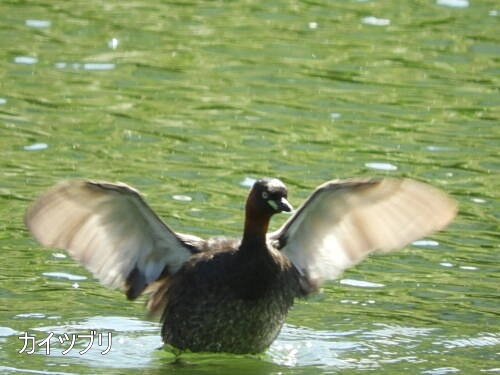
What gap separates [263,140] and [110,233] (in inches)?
195

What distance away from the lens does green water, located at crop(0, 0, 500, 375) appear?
11055 mm

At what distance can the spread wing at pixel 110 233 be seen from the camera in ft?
32.7

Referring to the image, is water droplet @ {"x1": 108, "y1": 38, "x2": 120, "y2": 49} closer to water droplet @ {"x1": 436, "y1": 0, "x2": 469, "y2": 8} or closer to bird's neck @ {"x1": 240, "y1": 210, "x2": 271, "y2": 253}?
water droplet @ {"x1": 436, "y1": 0, "x2": 469, "y2": 8}

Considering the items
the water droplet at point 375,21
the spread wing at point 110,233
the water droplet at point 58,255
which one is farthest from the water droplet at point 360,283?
the water droplet at point 375,21

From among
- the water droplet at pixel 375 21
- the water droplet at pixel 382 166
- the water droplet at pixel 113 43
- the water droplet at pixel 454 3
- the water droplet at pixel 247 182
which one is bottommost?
the water droplet at pixel 247 182

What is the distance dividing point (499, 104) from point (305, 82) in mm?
2121

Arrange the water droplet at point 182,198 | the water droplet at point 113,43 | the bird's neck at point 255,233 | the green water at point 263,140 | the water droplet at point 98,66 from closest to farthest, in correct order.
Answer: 1. the bird's neck at point 255,233
2. the green water at point 263,140
3. the water droplet at point 182,198
4. the water droplet at point 98,66
5. the water droplet at point 113,43

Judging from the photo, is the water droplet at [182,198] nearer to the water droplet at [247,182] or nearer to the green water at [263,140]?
the green water at [263,140]

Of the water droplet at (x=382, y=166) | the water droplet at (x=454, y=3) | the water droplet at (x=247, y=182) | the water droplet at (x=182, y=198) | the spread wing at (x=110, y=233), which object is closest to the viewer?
the spread wing at (x=110, y=233)

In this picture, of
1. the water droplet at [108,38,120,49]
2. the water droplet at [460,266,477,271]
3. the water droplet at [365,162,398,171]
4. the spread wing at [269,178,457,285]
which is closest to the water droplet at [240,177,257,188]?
the water droplet at [365,162,398,171]

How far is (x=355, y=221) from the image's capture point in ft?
35.5

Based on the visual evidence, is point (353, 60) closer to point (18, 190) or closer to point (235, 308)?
point (18, 190)

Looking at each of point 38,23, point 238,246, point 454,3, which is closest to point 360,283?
point 238,246

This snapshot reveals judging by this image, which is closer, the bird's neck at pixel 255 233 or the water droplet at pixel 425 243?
the bird's neck at pixel 255 233
